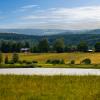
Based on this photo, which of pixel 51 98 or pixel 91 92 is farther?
pixel 91 92

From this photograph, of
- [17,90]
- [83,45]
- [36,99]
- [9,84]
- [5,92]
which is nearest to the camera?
[36,99]

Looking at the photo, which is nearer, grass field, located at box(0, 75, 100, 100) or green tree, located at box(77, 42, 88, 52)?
grass field, located at box(0, 75, 100, 100)

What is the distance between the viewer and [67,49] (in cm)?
11031

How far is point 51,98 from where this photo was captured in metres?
12.5

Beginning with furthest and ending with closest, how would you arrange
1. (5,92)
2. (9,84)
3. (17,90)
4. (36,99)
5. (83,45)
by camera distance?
(83,45)
(9,84)
(17,90)
(5,92)
(36,99)

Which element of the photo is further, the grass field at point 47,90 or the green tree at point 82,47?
the green tree at point 82,47

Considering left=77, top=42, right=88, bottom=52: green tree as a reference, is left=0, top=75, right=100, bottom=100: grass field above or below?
below

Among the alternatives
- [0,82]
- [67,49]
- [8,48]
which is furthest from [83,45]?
[0,82]

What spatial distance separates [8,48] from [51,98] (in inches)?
3985

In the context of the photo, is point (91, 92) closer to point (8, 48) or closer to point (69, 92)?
point (69, 92)

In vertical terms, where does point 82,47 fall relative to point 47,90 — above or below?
above

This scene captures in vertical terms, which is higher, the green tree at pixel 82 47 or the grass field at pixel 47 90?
the green tree at pixel 82 47

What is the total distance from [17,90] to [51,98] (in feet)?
8.31

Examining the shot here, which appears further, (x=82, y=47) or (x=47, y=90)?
(x=82, y=47)
